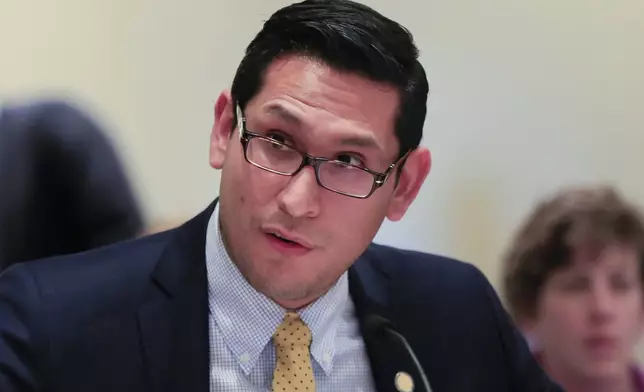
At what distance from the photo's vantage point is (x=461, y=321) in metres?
1.38

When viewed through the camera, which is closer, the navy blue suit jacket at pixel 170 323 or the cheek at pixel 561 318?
the navy blue suit jacket at pixel 170 323

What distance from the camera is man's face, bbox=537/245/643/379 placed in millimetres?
1478

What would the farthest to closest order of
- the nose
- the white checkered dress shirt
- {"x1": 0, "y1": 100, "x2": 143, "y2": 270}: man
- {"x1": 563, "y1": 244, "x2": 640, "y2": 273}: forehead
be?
{"x1": 563, "y1": 244, "x2": 640, "y2": 273}: forehead < {"x1": 0, "y1": 100, "x2": 143, "y2": 270}: man < the white checkered dress shirt < the nose

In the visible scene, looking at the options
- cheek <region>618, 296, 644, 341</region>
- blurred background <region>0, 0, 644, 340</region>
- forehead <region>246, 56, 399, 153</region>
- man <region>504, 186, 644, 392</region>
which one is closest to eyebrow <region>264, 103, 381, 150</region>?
forehead <region>246, 56, 399, 153</region>

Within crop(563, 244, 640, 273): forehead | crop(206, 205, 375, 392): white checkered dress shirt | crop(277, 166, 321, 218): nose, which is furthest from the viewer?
crop(563, 244, 640, 273): forehead

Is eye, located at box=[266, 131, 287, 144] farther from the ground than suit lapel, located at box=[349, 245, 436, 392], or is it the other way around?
eye, located at box=[266, 131, 287, 144]

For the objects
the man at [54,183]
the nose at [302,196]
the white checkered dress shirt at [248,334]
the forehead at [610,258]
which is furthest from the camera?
the forehead at [610,258]

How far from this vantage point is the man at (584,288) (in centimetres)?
148

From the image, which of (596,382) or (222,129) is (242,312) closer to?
(222,129)

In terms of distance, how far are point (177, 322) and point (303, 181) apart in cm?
30

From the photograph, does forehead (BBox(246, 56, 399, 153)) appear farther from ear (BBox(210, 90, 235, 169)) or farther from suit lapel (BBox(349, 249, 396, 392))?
suit lapel (BBox(349, 249, 396, 392))

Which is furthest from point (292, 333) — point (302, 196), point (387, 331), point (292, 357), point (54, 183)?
point (54, 183)

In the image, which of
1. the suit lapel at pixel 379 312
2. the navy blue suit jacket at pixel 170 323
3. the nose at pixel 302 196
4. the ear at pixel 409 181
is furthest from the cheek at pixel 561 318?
the nose at pixel 302 196

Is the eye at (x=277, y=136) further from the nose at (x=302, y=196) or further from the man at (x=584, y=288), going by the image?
the man at (x=584, y=288)
